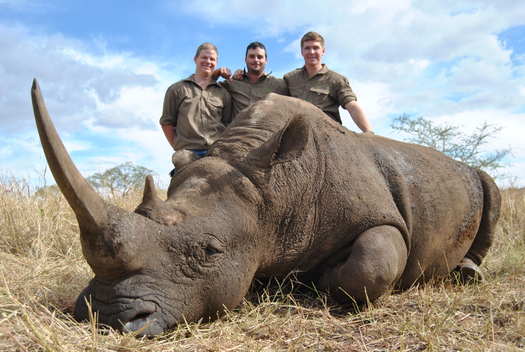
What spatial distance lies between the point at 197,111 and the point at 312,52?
1.67 meters

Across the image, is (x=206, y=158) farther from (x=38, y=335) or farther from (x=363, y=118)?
(x=363, y=118)

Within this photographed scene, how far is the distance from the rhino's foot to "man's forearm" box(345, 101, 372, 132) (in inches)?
82.8

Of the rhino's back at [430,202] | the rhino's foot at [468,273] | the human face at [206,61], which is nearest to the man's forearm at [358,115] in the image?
the rhino's back at [430,202]

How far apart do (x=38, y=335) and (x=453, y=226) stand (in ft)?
12.8

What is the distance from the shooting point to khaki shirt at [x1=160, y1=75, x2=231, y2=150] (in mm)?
6871

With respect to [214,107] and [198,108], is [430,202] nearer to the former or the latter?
[214,107]

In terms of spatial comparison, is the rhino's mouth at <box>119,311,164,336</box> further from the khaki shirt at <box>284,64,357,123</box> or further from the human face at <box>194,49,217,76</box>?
the human face at <box>194,49,217,76</box>

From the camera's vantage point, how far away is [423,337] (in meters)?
3.08

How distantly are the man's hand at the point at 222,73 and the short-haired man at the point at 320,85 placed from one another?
0.80m

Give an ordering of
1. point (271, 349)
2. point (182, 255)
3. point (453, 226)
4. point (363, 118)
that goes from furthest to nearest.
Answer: point (363, 118) < point (453, 226) < point (182, 255) < point (271, 349)

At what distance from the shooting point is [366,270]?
12.0ft

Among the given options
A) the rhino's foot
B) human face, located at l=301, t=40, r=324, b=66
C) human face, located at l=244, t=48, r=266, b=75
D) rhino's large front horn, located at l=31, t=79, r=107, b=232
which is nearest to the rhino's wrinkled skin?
rhino's large front horn, located at l=31, t=79, r=107, b=232

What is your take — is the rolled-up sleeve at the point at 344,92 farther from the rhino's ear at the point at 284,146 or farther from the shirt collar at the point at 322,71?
the rhino's ear at the point at 284,146

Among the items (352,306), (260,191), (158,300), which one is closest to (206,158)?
(260,191)
